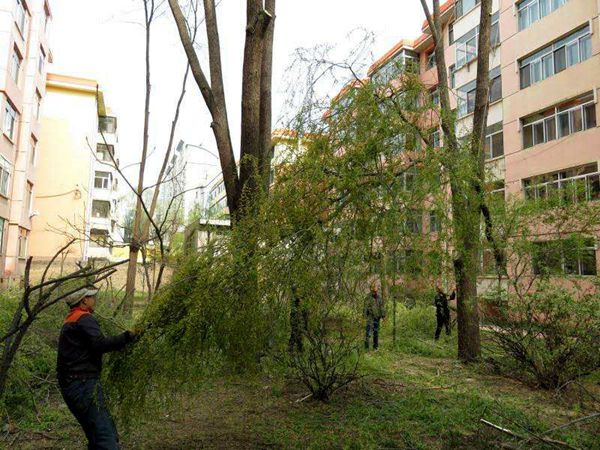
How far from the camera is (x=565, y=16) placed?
57.5ft

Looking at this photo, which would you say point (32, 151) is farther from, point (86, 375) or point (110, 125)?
point (86, 375)

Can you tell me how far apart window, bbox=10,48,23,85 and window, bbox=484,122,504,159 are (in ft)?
66.2

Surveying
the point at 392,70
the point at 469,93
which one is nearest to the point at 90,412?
the point at 392,70

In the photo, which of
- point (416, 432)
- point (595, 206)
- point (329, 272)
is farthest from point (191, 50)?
point (595, 206)

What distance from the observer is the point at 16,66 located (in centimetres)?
2158

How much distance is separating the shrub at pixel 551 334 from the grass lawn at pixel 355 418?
36 cm

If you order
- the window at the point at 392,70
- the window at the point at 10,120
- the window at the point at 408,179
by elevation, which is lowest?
the window at the point at 408,179

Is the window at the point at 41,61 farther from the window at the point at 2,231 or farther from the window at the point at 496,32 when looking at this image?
the window at the point at 496,32

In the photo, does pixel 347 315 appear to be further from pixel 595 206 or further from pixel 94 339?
pixel 595 206

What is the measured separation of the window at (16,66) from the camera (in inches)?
820

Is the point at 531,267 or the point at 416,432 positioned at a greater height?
the point at 531,267

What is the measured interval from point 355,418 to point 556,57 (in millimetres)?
17313

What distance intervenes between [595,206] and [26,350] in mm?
9050

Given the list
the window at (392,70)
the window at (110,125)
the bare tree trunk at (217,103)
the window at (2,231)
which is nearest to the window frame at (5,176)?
the window at (2,231)
